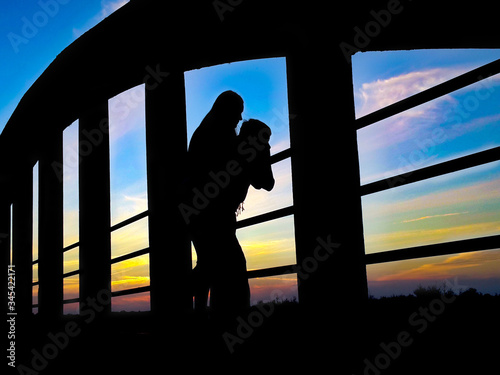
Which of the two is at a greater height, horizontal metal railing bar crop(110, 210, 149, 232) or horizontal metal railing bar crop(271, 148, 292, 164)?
horizontal metal railing bar crop(271, 148, 292, 164)

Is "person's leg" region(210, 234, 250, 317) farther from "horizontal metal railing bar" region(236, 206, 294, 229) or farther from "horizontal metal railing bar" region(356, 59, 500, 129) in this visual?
"horizontal metal railing bar" region(356, 59, 500, 129)

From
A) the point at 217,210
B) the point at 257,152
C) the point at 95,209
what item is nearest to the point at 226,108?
the point at 257,152

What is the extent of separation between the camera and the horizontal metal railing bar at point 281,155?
7.91 ft

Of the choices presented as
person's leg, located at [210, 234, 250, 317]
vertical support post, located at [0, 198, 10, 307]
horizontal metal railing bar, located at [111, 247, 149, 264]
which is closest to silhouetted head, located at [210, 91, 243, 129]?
person's leg, located at [210, 234, 250, 317]

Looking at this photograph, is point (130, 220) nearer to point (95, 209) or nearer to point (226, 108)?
point (95, 209)

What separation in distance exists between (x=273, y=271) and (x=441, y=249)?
1.04 metres

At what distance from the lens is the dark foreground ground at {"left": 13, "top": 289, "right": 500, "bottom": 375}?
5.07ft

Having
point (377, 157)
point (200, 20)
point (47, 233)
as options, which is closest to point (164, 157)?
point (200, 20)

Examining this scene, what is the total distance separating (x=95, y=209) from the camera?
4.88 metres

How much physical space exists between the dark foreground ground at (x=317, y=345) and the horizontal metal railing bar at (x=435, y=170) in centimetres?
43

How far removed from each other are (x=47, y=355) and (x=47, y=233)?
3434 mm

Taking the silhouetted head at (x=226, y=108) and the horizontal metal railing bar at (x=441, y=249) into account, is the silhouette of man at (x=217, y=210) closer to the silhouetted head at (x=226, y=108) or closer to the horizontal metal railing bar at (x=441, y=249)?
the silhouetted head at (x=226, y=108)

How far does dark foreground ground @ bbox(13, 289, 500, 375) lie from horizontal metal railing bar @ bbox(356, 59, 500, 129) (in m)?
0.71

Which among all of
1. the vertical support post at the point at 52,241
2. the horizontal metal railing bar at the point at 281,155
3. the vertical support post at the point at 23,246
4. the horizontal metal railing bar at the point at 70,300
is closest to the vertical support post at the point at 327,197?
the horizontal metal railing bar at the point at 281,155
